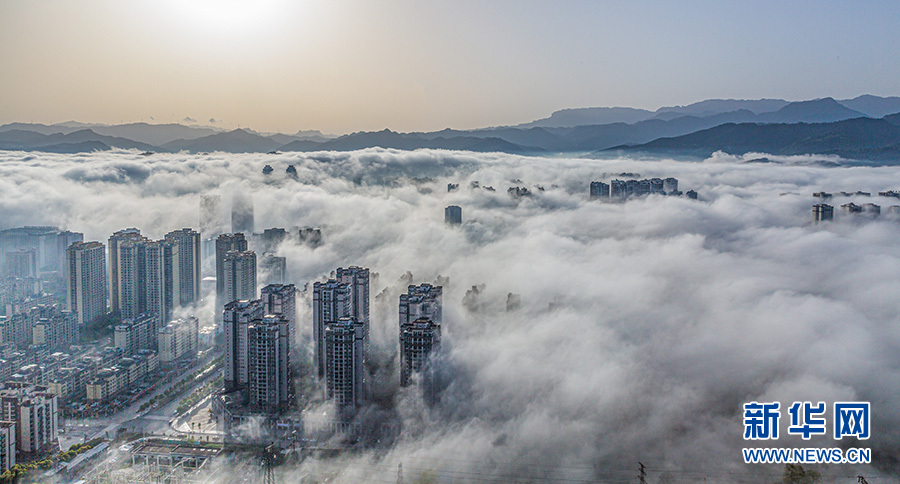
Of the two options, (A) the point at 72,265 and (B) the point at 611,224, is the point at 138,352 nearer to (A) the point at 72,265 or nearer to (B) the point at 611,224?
(A) the point at 72,265

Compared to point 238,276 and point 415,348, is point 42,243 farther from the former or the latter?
point 415,348

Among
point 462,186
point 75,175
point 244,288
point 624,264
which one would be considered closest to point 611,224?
point 624,264

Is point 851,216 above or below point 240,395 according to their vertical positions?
above

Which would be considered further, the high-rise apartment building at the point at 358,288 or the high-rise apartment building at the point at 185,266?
the high-rise apartment building at the point at 185,266

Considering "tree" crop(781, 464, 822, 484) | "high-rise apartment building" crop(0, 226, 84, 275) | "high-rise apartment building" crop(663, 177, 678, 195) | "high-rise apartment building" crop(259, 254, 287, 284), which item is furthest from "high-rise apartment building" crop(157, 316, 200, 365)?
"high-rise apartment building" crop(663, 177, 678, 195)

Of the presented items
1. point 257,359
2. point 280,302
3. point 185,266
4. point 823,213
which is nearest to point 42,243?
point 185,266

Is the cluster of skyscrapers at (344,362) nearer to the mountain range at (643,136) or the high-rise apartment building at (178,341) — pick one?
the high-rise apartment building at (178,341)

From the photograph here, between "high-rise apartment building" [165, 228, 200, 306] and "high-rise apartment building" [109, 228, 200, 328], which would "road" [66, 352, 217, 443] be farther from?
"high-rise apartment building" [165, 228, 200, 306]

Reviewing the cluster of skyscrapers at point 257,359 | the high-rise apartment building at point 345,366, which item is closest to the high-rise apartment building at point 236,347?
the cluster of skyscrapers at point 257,359
